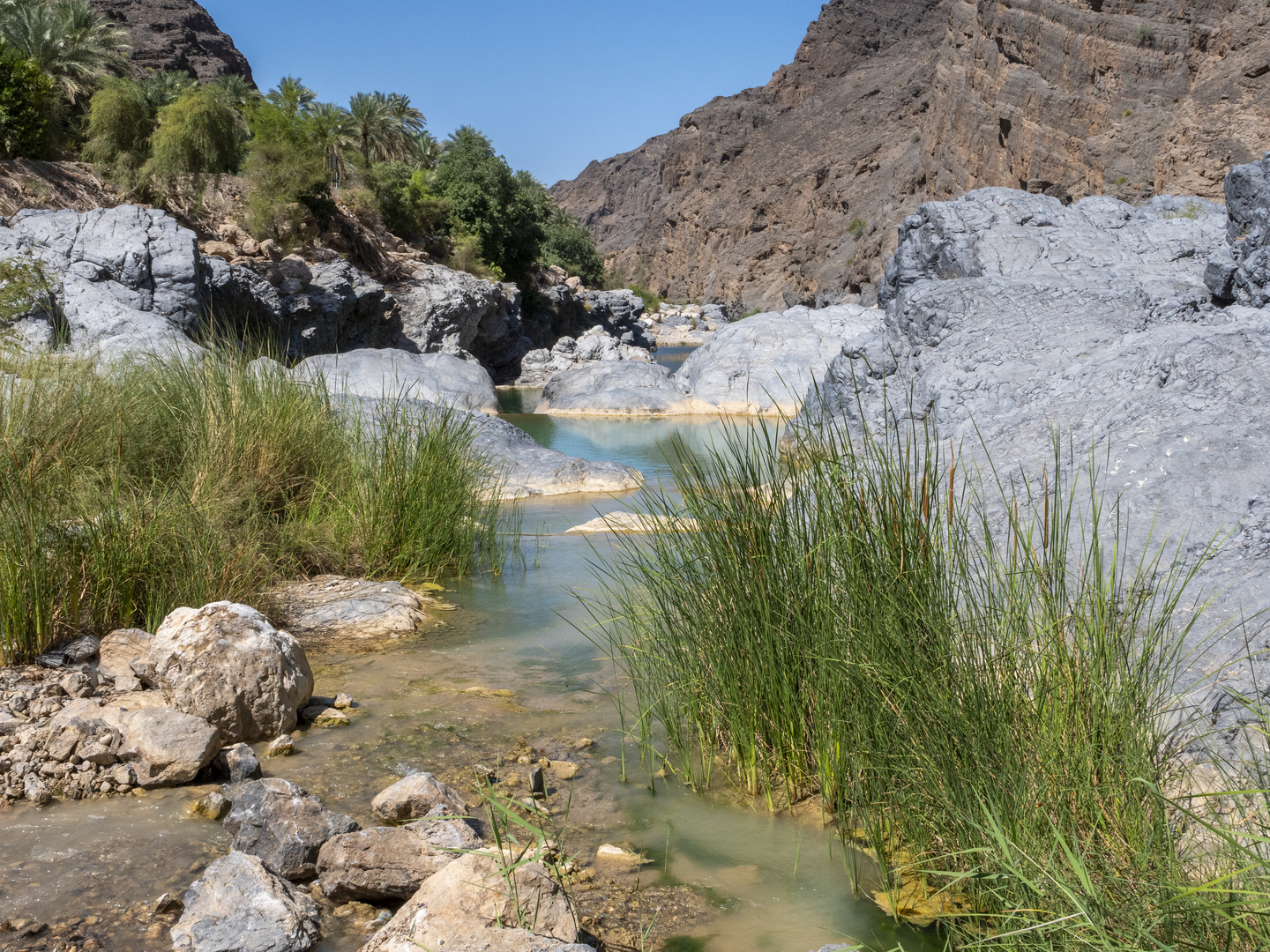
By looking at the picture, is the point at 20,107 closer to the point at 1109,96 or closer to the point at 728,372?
the point at 728,372

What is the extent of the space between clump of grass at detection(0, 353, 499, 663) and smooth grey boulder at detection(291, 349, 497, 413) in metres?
6.61

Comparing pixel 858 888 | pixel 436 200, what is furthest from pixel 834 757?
pixel 436 200

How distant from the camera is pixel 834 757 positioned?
2.54 metres

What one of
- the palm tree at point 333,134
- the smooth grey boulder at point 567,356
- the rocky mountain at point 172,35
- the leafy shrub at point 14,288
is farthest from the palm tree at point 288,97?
the rocky mountain at point 172,35

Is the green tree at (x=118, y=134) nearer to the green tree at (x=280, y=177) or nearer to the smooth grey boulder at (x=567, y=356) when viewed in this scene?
the green tree at (x=280, y=177)

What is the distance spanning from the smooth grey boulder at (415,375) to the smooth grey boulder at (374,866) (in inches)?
395

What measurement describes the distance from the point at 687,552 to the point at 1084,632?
1.33 meters

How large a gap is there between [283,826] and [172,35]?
226ft

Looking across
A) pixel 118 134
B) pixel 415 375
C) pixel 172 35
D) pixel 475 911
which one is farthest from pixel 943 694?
pixel 172 35

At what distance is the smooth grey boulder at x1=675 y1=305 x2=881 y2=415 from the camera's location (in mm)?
17578

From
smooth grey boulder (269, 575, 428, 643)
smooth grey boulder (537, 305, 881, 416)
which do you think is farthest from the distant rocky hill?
smooth grey boulder (269, 575, 428, 643)

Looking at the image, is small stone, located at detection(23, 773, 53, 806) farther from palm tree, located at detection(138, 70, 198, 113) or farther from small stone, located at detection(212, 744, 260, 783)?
palm tree, located at detection(138, 70, 198, 113)

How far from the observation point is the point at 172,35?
190 feet

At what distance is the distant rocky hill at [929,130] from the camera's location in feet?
103
